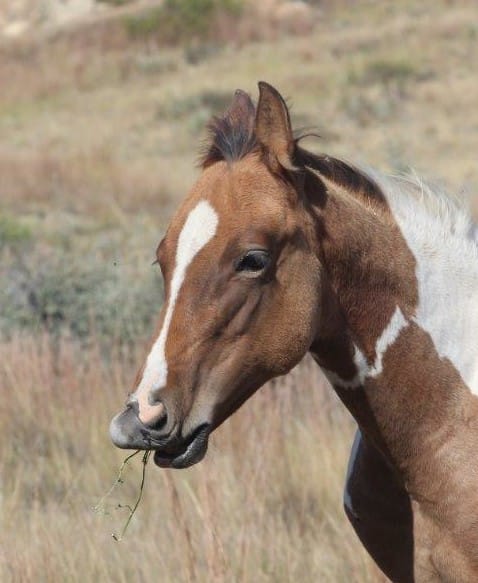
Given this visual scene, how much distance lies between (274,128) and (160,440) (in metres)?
0.78

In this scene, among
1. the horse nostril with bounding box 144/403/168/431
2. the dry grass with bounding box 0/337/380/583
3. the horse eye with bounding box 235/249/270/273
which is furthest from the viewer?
the dry grass with bounding box 0/337/380/583

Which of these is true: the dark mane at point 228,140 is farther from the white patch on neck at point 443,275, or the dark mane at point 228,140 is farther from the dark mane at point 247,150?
the white patch on neck at point 443,275

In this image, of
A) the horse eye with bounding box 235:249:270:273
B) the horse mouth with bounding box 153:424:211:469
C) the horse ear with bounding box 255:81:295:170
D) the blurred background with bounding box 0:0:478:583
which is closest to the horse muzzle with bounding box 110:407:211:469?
the horse mouth with bounding box 153:424:211:469

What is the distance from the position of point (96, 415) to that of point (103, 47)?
2488 cm

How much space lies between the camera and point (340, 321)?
9.95ft

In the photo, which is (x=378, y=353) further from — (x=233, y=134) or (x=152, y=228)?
(x=152, y=228)

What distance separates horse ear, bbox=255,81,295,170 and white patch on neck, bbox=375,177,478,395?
378 mm

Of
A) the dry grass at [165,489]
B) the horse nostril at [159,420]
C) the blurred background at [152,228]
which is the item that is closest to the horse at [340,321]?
the horse nostril at [159,420]

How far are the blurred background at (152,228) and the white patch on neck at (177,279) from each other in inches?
15.0

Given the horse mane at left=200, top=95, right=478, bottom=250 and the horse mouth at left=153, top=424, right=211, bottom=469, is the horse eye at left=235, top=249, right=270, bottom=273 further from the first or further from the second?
the horse mouth at left=153, top=424, right=211, bottom=469

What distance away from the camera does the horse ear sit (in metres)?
2.90

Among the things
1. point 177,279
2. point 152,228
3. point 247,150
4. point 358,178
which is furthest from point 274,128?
point 152,228

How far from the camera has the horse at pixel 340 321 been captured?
2.82 m

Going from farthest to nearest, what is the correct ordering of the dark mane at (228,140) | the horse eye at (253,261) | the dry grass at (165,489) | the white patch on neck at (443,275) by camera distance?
the dry grass at (165,489)
the white patch on neck at (443,275)
the dark mane at (228,140)
the horse eye at (253,261)
